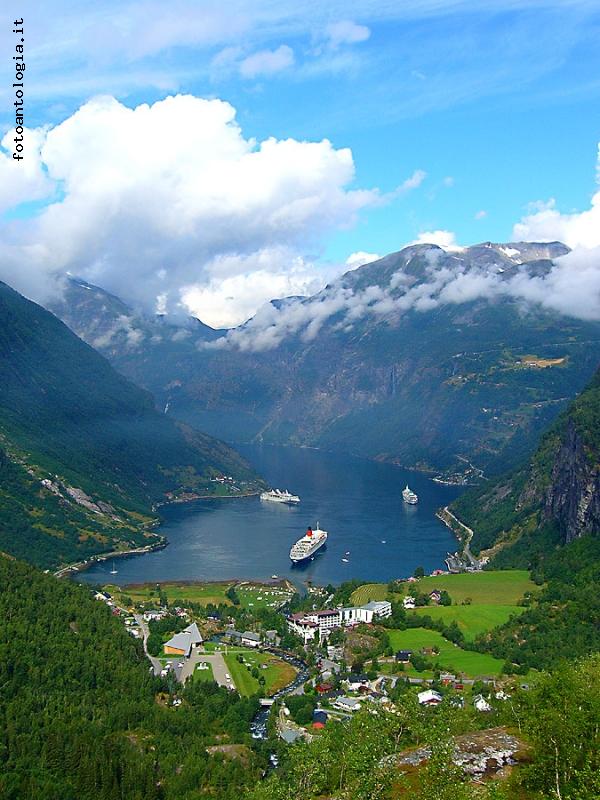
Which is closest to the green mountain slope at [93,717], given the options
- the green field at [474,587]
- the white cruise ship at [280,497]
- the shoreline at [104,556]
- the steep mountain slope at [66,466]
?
the green field at [474,587]

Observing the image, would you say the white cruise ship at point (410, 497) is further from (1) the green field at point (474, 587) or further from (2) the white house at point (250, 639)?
(2) the white house at point (250, 639)

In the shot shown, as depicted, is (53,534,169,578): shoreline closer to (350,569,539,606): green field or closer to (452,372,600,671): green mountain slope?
(350,569,539,606): green field

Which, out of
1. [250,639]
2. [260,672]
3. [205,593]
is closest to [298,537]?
[205,593]

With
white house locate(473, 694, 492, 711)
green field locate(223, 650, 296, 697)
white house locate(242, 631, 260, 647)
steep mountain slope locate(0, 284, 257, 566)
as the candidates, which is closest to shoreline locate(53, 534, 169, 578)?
steep mountain slope locate(0, 284, 257, 566)

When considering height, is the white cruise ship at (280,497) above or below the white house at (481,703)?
below

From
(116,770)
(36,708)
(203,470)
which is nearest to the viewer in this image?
(116,770)

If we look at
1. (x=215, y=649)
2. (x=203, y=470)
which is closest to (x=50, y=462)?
(x=203, y=470)

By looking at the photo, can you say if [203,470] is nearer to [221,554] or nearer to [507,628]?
[221,554]
